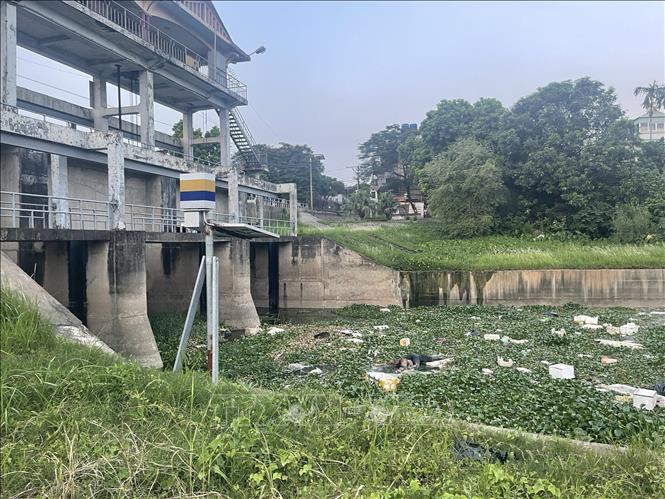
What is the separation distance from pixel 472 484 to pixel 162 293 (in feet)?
58.7

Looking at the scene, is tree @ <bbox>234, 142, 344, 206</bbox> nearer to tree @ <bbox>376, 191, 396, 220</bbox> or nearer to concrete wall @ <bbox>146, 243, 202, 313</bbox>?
tree @ <bbox>376, 191, 396, 220</bbox>

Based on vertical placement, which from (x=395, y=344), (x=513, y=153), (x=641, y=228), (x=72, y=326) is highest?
(x=513, y=153)

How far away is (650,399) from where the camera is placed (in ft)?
23.0

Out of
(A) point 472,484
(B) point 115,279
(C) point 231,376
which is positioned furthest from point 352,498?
(B) point 115,279

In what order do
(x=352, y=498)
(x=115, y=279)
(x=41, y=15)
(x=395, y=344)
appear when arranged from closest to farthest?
(x=352, y=498)
(x=115, y=279)
(x=395, y=344)
(x=41, y=15)

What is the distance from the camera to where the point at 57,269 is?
12461 mm

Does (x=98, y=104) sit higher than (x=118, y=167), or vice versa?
(x=98, y=104)

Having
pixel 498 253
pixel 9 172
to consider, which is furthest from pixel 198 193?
pixel 498 253

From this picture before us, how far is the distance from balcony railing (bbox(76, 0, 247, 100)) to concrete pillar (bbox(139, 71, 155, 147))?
131 cm

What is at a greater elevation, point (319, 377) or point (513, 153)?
point (513, 153)

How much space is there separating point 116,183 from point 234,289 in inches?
256

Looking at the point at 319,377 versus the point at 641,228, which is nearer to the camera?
the point at 319,377

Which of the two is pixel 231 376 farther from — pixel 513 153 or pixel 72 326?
pixel 513 153

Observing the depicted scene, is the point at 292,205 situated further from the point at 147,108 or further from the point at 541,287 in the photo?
the point at 541,287
